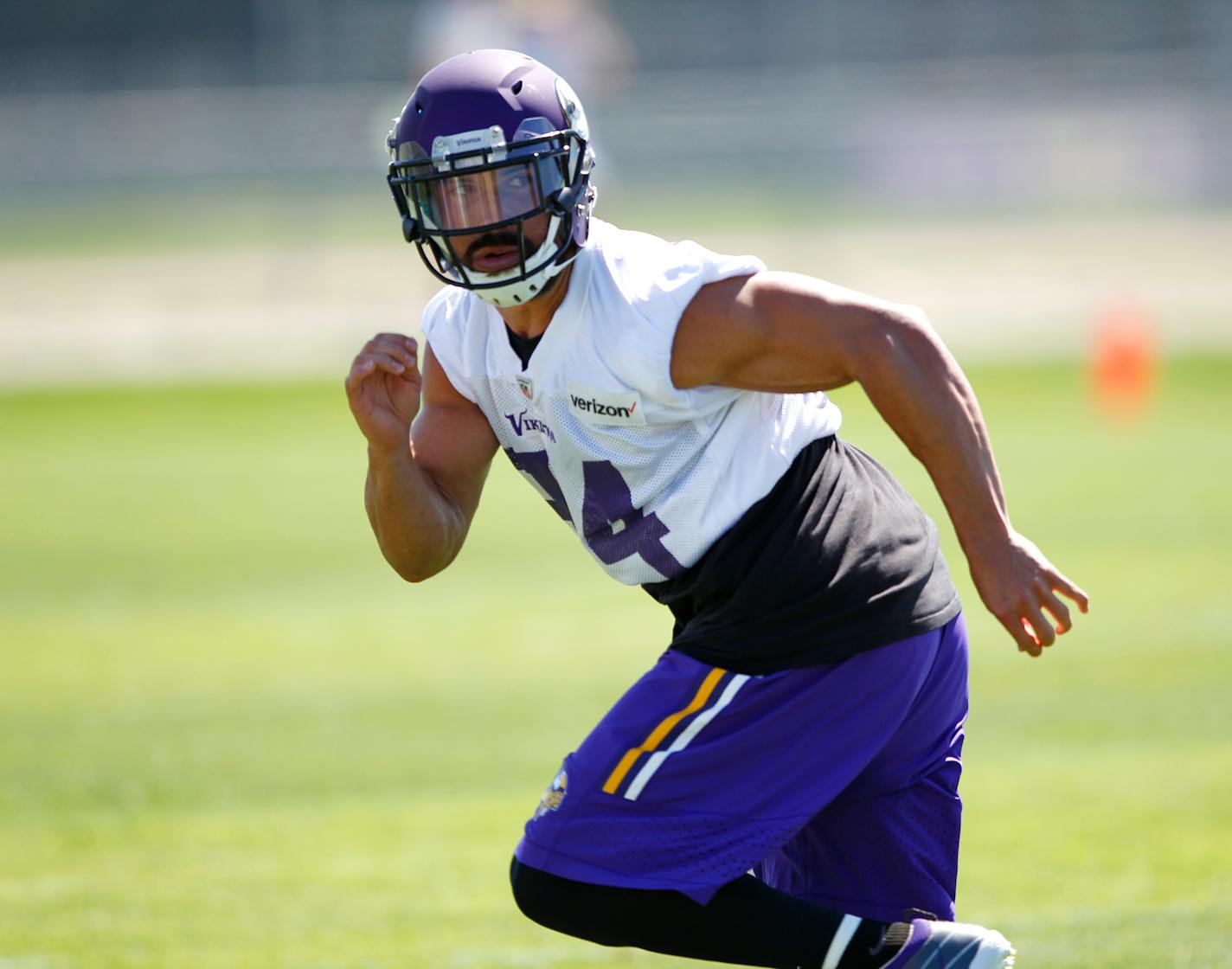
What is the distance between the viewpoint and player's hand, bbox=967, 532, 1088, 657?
3551 mm

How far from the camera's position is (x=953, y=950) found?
→ 357 cm

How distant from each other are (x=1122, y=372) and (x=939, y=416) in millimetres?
11984

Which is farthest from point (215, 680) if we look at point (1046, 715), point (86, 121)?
point (86, 121)

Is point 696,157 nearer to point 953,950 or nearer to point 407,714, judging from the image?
point 407,714

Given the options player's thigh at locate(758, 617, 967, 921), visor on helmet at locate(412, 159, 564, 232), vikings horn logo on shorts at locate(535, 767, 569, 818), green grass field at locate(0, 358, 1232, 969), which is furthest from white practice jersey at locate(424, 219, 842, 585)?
green grass field at locate(0, 358, 1232, 969)

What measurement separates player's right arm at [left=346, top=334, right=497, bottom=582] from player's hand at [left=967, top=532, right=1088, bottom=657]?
48.6 inches

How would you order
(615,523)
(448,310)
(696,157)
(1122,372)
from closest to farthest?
(615,523) < (448,310) < (1122,372) < (696,157)

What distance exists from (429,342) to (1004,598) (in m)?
1.49

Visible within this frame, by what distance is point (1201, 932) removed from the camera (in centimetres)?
489

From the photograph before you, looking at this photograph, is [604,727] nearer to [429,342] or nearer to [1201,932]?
[429,342]

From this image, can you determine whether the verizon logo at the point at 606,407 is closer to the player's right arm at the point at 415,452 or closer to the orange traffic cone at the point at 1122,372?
the player's right arm at the point at 415,452

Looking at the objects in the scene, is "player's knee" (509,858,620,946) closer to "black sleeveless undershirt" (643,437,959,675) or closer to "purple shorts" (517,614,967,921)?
"purple shorts" (517,614,967,921)

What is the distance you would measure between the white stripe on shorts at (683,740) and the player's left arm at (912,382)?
554 mm

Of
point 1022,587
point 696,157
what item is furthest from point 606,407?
point 696,157
